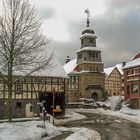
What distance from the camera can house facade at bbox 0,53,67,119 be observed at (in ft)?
153

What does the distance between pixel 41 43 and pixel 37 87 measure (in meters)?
16.6

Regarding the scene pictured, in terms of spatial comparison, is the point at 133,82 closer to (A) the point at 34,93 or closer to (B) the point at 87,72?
(A) the point at 34,93

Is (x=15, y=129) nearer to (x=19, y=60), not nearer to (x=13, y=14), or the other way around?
(x=19, y=60)

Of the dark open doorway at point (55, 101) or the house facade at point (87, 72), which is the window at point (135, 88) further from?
the house facade at point (87, 72)

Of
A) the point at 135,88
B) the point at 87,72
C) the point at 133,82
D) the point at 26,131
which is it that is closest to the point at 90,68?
the point at 87,72

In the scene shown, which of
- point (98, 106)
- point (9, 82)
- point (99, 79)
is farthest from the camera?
point (99, 79)

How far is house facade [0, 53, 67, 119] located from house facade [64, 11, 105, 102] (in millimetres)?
31779

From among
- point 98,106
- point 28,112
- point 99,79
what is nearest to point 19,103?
point 28,112

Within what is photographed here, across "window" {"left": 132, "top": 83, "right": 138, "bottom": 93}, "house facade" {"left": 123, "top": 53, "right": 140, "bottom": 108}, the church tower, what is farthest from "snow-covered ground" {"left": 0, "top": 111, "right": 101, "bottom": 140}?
the church tower

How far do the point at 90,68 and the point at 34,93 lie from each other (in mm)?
38373

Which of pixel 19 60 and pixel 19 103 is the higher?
pixel 19 60

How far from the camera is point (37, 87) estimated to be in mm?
49844

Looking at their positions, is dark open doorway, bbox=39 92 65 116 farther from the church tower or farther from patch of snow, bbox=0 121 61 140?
the church tower

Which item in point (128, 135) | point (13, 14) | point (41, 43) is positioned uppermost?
point (13, 14)
